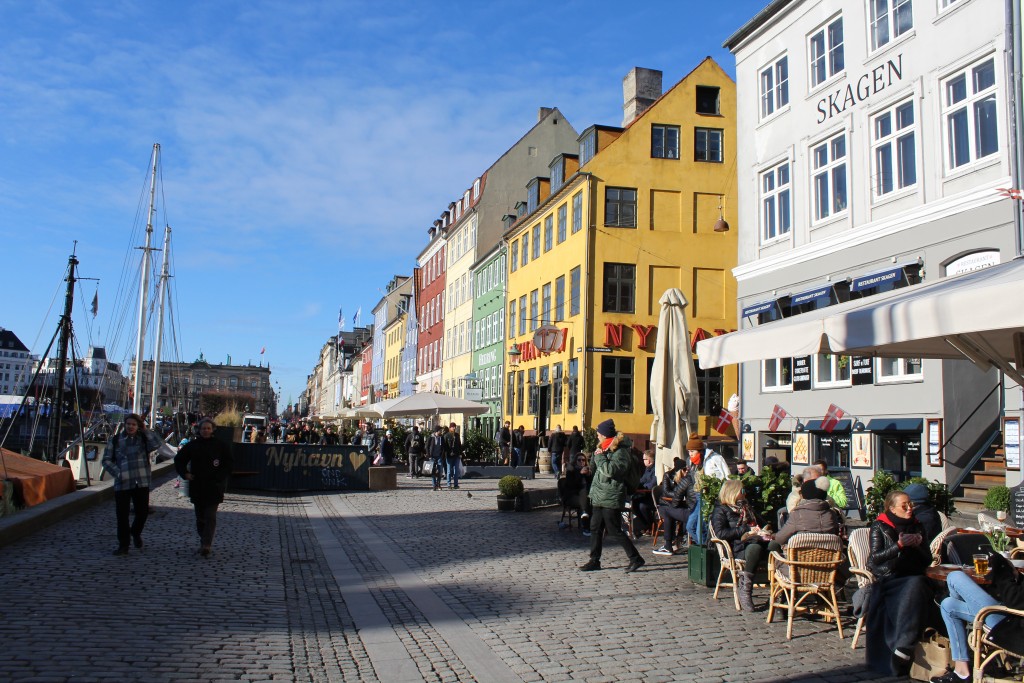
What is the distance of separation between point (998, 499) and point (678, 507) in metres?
4.51

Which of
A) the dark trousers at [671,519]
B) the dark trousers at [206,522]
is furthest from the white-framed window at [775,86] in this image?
the dark trousers at [206,522]

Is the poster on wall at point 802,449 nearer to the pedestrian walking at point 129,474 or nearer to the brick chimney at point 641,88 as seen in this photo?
the pedestrian walking at point 129,474

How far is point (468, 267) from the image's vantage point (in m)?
56.6

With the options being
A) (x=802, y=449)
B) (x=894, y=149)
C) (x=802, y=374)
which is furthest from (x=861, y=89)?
(x=802, y=449)

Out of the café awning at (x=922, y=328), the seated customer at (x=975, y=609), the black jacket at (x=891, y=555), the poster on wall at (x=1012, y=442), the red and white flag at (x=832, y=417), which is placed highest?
the café awning at (x=922, y=328)

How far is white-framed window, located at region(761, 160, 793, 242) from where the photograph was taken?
2164 cm

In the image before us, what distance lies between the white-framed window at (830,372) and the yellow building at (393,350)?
62611 mm

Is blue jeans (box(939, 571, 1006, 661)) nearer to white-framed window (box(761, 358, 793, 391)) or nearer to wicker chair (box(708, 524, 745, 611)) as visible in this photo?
wicker chair (box(708, 524, 745, 611))

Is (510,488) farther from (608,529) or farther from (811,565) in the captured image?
(811,565)

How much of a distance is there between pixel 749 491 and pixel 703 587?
1202mm

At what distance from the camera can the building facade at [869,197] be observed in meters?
15.9

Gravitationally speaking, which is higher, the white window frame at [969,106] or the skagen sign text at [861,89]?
the skagen sign text at [861,89]

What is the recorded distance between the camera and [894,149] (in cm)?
1789

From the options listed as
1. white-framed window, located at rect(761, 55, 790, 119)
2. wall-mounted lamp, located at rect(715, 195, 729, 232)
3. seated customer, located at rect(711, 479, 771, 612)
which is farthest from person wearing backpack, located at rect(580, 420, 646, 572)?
wall-mounted lamp, located at rect(715, 195, 729, 232)
